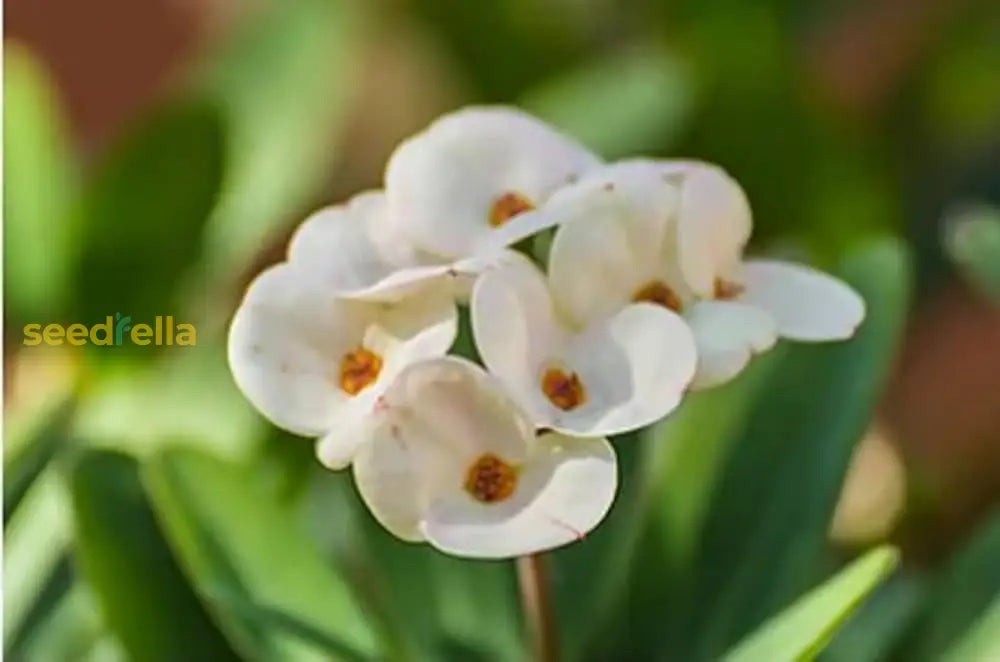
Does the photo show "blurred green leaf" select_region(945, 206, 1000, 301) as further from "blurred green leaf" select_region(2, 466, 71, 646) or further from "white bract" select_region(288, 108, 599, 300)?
"blurred green leaf" select_region(2, 466, 71, 646)

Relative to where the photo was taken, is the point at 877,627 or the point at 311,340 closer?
the point at 311,340

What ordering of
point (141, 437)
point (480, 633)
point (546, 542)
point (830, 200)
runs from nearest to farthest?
point (546, 542) → point (480, 633) → point (141, 437) → point (830, 200)

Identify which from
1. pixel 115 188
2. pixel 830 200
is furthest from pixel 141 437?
pixel 830 200

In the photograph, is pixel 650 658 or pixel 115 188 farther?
pixel 115 188

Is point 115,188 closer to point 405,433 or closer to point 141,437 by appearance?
point 141,437

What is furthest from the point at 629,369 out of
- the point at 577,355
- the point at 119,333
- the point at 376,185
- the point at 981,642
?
the point at 376,185

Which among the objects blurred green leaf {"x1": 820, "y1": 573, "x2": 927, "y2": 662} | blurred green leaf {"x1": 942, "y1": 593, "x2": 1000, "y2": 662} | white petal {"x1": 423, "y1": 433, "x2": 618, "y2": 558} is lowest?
blurred green leaf {"x1": 820, "y1": 573, "x2": 927, "y2": 662}

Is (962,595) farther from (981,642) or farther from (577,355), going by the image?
(577,355)

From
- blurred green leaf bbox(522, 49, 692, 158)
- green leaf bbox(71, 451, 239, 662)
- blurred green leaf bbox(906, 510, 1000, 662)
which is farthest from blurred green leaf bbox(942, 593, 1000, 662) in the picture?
blurred green leaf bbox(522, 49, 692, 158)
